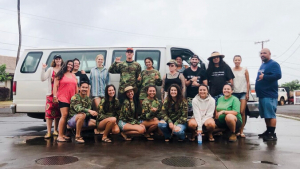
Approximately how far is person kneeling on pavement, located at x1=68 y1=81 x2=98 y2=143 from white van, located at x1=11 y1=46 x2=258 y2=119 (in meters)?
1.10

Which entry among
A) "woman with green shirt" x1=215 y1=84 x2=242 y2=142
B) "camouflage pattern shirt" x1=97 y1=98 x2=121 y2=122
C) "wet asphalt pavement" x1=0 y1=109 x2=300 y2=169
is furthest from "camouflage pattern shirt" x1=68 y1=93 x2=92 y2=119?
"woman with green shirt" x1=215 y1=84 x2=242 y2=142

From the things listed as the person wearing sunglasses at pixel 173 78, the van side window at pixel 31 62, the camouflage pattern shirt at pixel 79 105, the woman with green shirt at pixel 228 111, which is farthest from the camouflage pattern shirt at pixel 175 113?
the van side window at pixel 31 62

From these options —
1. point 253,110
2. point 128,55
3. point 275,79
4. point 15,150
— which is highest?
point 128,55

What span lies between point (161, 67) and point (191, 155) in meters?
2.78

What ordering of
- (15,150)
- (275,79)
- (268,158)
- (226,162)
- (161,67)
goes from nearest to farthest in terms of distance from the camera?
(226,162)
(268,158)
(15,150)
(275,79)
(161,67)

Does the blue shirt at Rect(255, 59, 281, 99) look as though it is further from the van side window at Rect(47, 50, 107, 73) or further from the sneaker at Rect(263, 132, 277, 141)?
the van side window at Rect(47, 50, 107, 73)

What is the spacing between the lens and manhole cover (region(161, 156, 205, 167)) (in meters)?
3.68

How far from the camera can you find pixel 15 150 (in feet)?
15.4

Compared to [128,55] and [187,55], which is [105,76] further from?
[187,55]

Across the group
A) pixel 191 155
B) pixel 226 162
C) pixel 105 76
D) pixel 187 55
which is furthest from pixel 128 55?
pixel 226 162

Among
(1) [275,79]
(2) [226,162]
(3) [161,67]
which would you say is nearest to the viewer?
(2) [226,162]

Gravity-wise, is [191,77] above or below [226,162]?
above

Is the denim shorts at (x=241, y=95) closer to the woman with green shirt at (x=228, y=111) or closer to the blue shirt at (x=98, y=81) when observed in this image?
the woman with green shirt at (x=228, y=111)

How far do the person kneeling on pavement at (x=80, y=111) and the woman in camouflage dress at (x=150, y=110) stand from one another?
1.00 meters
